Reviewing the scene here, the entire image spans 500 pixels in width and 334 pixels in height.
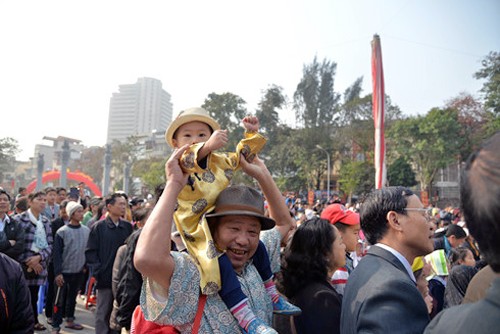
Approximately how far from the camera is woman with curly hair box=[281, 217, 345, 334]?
2.16m

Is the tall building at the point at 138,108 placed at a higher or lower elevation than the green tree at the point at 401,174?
higher

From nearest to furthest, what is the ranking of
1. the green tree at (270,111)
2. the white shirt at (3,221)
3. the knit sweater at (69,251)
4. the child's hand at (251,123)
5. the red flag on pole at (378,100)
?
the child's hand at (251,123), the white shirt at (3,221), the knit sweater at (69,251), the red flag on pole at (378,100), the green tree at (270,111)

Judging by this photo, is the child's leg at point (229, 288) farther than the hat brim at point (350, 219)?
No

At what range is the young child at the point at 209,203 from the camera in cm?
161

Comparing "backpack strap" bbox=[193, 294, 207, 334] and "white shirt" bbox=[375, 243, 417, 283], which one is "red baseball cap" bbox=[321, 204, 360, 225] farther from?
"backpack strap" bbox=[193, 294, 207, 334]

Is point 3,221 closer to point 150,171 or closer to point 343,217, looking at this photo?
point 343,217

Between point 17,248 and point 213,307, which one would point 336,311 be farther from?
point 17,248

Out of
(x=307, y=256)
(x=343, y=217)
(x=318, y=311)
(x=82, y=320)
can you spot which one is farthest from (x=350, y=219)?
(x=82, y=320)

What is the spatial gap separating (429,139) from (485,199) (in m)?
36.1

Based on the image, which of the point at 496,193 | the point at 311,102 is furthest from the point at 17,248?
the point at 311,102

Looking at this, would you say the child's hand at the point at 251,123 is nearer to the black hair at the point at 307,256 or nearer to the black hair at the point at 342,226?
the black hair at the point at 307,256

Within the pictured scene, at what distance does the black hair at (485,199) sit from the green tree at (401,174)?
39.4 m

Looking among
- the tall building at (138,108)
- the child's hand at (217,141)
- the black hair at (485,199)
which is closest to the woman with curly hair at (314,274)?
the child's hand at (217,141)

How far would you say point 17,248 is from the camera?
5.16 meters
